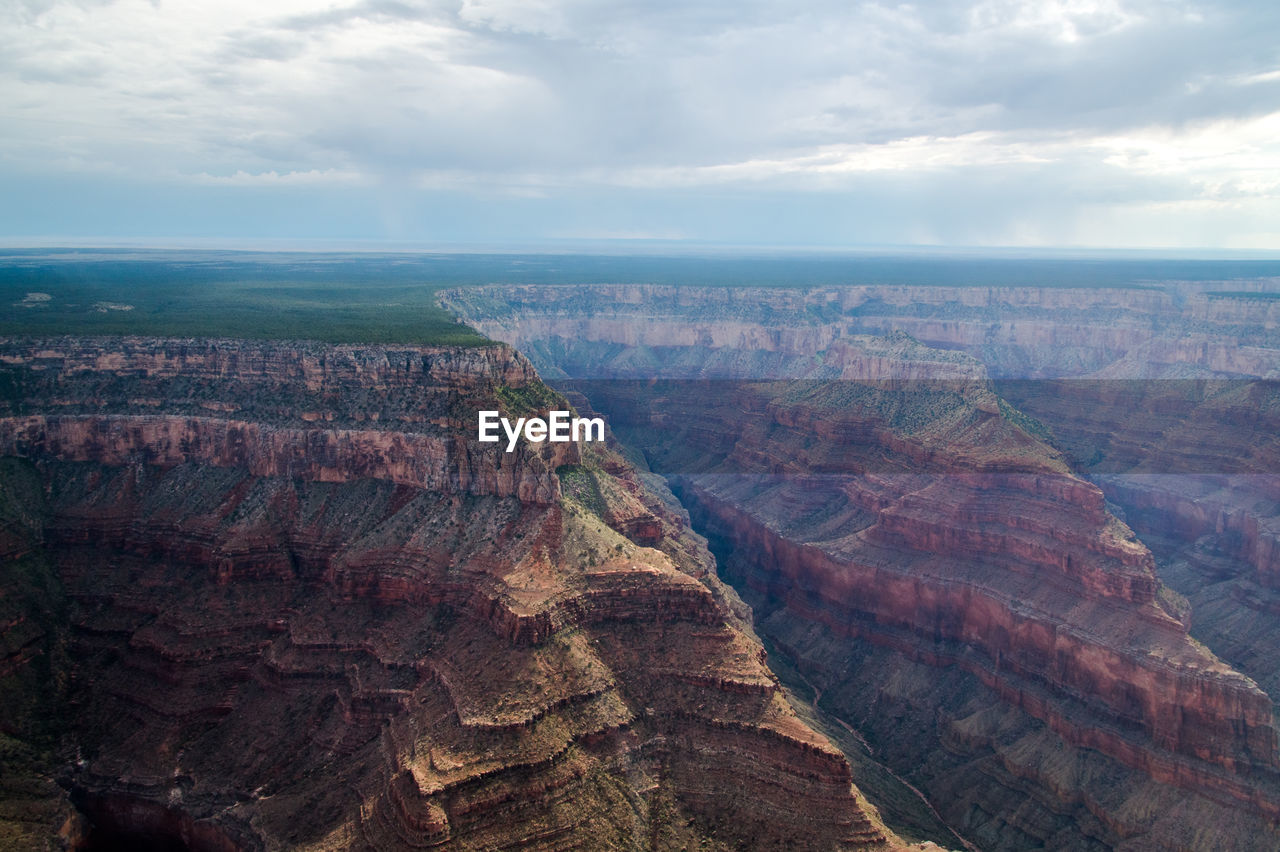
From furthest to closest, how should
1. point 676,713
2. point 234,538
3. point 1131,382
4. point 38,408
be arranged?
point 1131,382 < point 38,408 < point 234,538 < point 676,713

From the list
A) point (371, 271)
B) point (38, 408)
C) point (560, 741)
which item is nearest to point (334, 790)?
point (560, 741)

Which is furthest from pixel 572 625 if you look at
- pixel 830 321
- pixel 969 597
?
pixel 830 321

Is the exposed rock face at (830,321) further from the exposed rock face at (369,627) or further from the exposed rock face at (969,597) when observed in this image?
the exposed rock face at (369,627)

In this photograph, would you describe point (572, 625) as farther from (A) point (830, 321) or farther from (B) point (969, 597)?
(A) point (830, 321)

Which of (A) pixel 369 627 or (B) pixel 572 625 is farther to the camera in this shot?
(A) pixel 369 627

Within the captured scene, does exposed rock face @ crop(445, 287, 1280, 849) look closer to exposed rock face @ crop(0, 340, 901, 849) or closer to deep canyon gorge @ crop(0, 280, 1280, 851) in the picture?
deep canyon gorge @ crop(0, 280, 1280, 851)

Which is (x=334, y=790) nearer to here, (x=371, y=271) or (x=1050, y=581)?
(x=1050, y=581)
